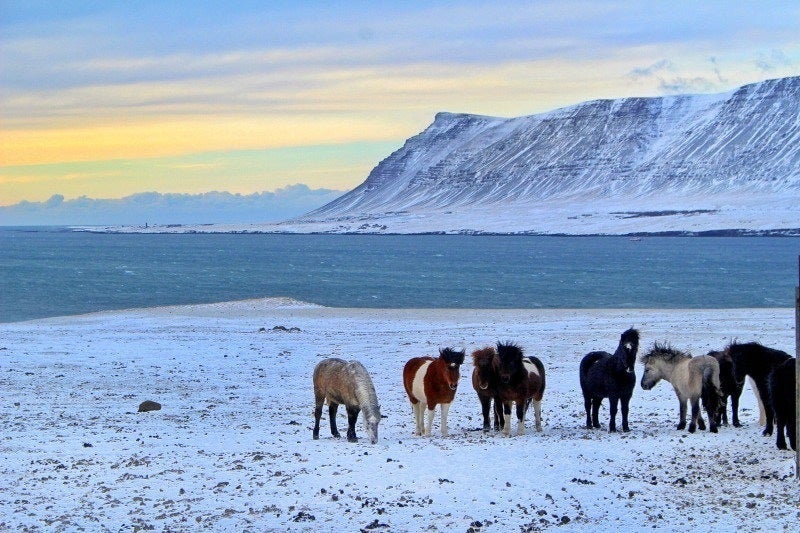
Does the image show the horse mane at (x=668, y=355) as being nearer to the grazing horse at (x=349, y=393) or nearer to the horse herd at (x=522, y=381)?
the horse herd at (x=522, y=381)

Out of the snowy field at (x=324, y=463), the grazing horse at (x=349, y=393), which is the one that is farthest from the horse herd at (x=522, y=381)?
the snowy field at (x=324, y=463)

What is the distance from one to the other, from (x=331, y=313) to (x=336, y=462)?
3442cm

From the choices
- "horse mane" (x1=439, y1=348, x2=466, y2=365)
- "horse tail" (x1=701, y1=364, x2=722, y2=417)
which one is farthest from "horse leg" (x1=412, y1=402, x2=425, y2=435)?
"horse tail" (x1=701, y1=364, x2=722, y2=417)

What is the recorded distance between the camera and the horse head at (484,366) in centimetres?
1625

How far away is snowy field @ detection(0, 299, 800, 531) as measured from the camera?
11297 millimetres

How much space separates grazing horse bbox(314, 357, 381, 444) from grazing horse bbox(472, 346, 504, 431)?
1741 millimetres

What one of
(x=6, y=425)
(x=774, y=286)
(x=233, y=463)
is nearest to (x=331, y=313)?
(x=6, y=425)

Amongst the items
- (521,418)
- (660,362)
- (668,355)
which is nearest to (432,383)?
(521,418)

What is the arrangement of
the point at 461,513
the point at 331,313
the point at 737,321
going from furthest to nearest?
the point at 331,313 → the point at 737,321 → the point at 461,513

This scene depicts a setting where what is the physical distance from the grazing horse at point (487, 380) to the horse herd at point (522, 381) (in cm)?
2

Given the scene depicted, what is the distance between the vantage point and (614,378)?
1653cm

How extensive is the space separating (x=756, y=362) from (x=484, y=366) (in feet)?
13.9

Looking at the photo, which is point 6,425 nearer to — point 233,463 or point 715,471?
point 233,463

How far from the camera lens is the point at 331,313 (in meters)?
48.2
